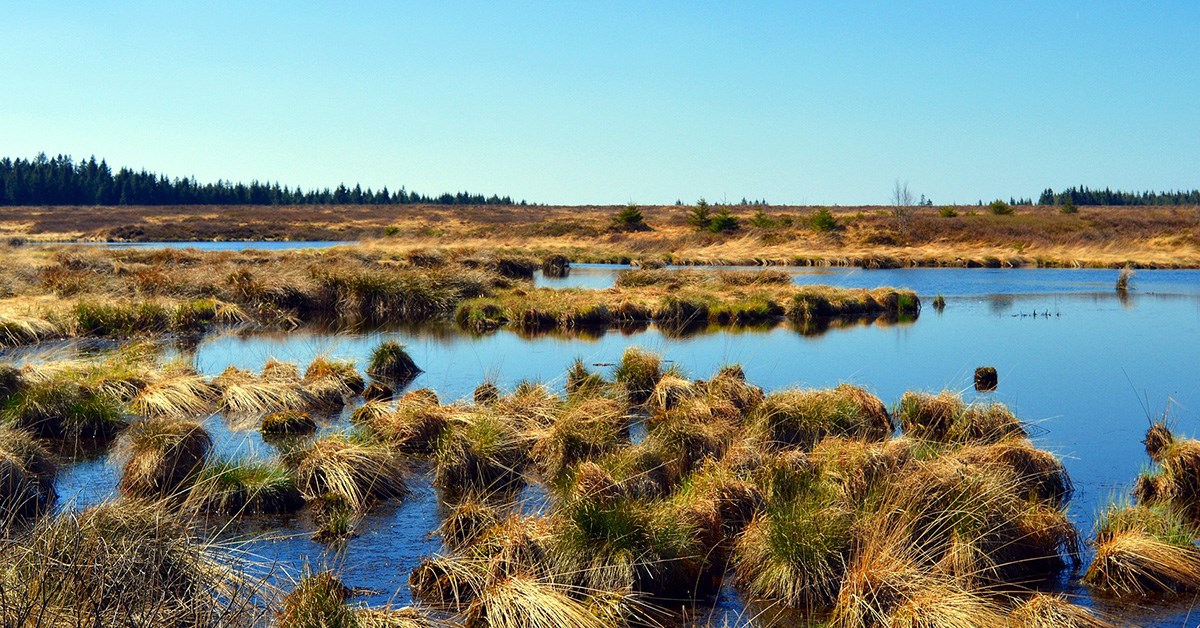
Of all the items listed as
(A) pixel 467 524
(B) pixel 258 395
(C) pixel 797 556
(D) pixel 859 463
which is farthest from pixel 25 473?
(D) pixel 859 463

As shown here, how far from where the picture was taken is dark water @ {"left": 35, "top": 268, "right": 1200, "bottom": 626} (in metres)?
10.2

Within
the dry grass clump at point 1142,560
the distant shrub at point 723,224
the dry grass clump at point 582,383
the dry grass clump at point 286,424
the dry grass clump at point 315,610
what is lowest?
the dry grass clump at point 1142,560

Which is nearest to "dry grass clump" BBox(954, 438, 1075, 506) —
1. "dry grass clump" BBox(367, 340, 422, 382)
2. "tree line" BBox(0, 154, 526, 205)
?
"dry grass clump" BBox(367, 340, 422, 382)

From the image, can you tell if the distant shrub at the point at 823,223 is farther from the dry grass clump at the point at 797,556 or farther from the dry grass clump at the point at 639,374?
the dry grass clump at the point at 797,556

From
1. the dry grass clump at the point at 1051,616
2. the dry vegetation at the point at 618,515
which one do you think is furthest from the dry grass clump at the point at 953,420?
the dry grass clump at the point at 1051,616

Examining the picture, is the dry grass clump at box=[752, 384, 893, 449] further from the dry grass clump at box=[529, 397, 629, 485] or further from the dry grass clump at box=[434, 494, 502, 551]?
the dry grass clump at box=[434, 494, 502, 551]

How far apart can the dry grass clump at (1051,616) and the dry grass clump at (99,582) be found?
16.1ft

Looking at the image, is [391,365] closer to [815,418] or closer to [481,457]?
[481,457]

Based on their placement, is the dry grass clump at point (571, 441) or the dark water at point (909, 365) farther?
the dry grass clump at point (571, 441)

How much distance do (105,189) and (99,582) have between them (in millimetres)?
138310

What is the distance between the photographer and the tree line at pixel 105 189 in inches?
4978

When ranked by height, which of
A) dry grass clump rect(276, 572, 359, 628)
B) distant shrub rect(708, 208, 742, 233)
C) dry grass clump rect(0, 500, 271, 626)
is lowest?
dry grass clump rect(276, 572, 359, 628)

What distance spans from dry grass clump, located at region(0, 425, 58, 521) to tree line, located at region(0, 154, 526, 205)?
423 feet

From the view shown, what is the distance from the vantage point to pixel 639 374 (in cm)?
1600
